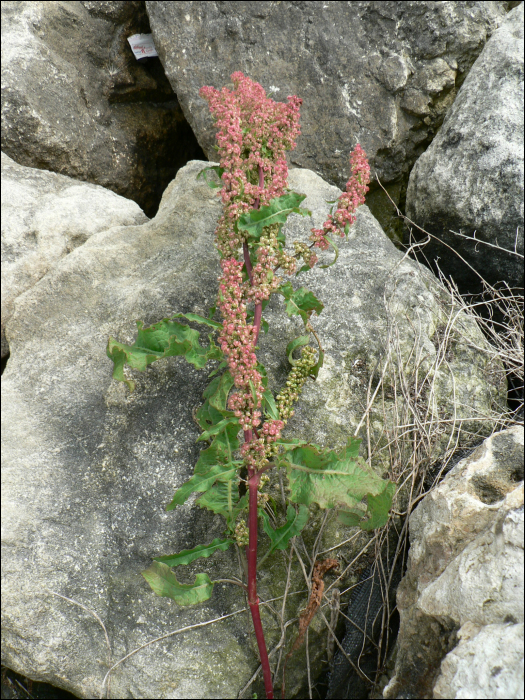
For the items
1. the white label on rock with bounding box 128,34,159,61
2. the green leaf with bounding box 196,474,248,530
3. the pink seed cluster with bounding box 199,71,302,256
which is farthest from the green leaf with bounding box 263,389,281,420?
the white label on rock with bounding box 128,34,159,61

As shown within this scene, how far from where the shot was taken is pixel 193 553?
188 centimetres

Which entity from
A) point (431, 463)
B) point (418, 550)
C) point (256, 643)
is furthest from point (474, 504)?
point (256, 643)

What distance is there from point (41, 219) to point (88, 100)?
1.05m

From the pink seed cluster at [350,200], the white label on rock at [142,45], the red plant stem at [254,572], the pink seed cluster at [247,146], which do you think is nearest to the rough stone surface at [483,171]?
the pink seed cluster at [350,200]

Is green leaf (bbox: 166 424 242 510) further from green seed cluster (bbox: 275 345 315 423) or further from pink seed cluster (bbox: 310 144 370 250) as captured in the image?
pink seed cluster (bbox: 310 144 370 250)

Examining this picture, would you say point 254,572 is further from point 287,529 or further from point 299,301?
point 299,301

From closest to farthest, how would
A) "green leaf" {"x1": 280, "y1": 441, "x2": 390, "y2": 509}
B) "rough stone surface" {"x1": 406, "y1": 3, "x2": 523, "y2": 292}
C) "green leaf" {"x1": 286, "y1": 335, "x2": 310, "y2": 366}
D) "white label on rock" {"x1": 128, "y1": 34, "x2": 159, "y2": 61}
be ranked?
"green leaf" {"x1": 280, "y1": 441, "x2": 390, "y2": 509} → "green leaf" {"x1": 286, "y1": 335, "x2": 310, "y2": 366} → "rough stone surface" {"x1": 406, "y1": 3, "x2": 523, "y2": 292} → "white label on rock" {"x1": 128, "y1": 34, "x2": 159, "y2": 61}

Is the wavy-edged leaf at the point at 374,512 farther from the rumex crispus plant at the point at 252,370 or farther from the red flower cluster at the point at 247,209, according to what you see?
the red flower cluster at the point at 247,209

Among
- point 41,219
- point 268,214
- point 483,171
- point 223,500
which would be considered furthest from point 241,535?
point 483,171

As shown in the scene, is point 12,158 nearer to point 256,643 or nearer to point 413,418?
point 413,418

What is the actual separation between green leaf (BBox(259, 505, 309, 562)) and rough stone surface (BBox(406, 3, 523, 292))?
1.59m

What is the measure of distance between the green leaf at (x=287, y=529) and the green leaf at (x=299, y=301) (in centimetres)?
69

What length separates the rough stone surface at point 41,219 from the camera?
2600 mm

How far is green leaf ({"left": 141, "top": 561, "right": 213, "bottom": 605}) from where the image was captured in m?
1.80
